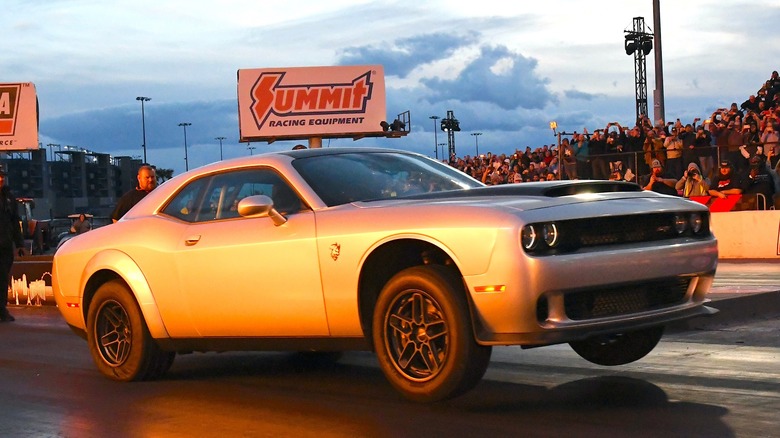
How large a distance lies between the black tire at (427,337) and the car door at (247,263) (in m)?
0.62

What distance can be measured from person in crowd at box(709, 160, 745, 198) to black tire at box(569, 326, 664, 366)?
1386cm

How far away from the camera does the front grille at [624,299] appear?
6.07 meters

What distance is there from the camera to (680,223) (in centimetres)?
664

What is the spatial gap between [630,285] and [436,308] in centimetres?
106

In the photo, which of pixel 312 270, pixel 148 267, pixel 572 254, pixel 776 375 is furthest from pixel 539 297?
pixel 148 267

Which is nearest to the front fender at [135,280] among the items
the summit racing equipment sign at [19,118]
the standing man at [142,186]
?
the standing man at [142,186]

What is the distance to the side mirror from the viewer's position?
705cm

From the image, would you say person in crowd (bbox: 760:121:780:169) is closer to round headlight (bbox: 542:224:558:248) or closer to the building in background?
round headlight (bbox: 542:224:558:248)

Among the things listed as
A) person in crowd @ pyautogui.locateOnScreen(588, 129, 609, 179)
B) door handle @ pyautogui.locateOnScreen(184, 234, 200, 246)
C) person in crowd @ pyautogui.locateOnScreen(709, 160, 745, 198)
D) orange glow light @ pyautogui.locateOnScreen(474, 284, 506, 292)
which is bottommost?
orange glow light @ pyautogui.locateOnScreen(474, 284, 506, 292)

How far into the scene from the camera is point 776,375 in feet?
23.0

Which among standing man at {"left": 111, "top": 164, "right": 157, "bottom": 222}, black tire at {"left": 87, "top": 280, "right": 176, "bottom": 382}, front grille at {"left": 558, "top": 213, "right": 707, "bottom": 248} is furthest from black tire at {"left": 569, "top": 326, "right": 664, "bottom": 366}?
standing man at {"left": 111, "top": 164, "right": 157, "bottom": 222}

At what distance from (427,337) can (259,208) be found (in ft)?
4.81

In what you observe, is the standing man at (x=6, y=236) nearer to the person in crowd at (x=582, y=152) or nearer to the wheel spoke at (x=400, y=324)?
the wheel spoke at (x=400, y=324)

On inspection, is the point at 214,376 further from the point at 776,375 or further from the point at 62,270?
the point at 776,375
